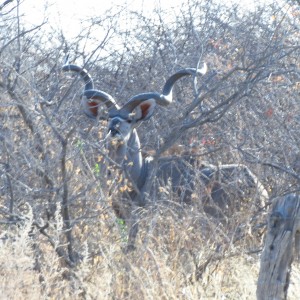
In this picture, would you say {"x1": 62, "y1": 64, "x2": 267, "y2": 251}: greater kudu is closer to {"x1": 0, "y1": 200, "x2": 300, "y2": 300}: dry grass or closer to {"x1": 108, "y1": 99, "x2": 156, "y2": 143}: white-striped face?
{"x1": 108, "y1": 99, "x2": 156, "y2": 143}: white-striped face

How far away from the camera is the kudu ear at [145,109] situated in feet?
28.4

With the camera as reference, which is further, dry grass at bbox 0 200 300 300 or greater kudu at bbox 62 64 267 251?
greater kudu at bbox 62 64 267 251

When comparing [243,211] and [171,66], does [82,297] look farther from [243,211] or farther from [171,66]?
[171,66]

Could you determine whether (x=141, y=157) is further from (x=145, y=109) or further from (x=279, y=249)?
(x=279, y=249)

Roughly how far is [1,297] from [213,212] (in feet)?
14.5

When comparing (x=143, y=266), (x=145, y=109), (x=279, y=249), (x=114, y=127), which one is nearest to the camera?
(x=279, y=249)

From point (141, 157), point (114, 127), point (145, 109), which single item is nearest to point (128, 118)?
point (145, 109)

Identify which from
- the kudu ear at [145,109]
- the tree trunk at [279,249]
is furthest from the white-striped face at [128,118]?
the tree trunk at [279,249]

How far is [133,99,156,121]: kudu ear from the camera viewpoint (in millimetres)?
8664

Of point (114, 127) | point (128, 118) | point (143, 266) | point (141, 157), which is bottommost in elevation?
point (143, 266)

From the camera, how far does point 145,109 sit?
8734 millimetres

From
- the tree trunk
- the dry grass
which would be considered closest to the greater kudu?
the dry grass

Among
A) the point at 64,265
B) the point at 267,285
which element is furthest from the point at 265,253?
the point at 64,265

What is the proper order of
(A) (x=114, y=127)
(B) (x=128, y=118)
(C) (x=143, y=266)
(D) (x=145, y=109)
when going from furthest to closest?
(B) (x=128, y=118) → (D) (x=145, y=109) → (A) (x=114, y=127) → (C) (x=143, y=266)
